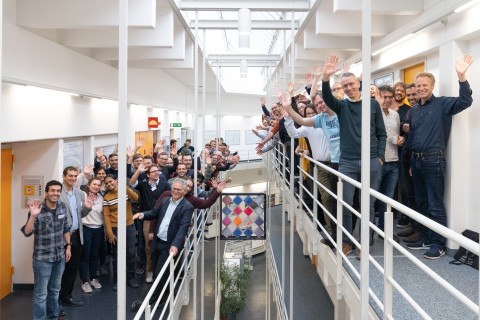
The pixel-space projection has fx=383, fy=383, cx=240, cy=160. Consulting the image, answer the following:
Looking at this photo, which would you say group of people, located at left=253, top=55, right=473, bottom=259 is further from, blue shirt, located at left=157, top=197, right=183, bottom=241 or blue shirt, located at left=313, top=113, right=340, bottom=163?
blue shirt, located at left=157, top=197, right=183, bottom=241

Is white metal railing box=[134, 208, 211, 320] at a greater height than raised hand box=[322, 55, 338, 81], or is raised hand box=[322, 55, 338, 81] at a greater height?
raised hand box=[322, 55, 338, 81]

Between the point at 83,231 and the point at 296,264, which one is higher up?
the point at 83,231

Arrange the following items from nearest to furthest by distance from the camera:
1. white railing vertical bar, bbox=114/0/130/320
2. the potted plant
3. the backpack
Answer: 1. white railing vertical bar, bbox=114/0/130/320
2. the backpack
3. the potted plant

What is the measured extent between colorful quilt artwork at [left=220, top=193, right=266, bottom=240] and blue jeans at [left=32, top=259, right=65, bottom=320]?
2.31m

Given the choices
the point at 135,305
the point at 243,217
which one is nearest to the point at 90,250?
the point at 135,305

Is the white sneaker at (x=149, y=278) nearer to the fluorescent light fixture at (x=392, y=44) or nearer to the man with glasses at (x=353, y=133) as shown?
the man with glasses at (x=353, y=133)

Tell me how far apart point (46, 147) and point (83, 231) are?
1.01m

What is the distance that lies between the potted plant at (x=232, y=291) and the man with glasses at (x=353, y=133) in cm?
506

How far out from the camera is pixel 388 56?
385 cm

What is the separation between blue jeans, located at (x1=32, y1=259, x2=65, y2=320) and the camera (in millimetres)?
2686

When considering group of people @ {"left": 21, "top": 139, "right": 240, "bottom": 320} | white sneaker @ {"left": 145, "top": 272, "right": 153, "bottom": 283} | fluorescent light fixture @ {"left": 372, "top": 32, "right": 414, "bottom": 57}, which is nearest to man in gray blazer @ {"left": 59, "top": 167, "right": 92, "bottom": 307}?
group of people @ {"left": 21, "top": 139, "right": 240, "bottom": 320}

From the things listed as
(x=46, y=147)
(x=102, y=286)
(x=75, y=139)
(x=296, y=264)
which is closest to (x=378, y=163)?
(x=102, y=286)

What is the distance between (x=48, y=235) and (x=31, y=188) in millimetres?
1281

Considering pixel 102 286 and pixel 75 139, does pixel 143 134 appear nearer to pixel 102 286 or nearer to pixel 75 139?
pixel 75 139
